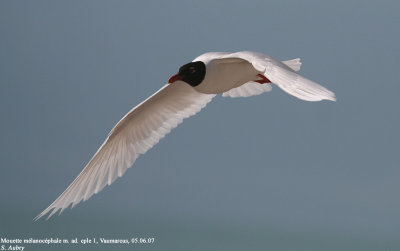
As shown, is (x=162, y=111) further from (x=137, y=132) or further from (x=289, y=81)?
(x=289, y=81)

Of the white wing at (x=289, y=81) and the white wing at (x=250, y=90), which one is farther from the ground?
the white wing at (x=250, y=90)

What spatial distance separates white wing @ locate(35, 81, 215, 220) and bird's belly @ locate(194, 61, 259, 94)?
Answer: 0.50 meters

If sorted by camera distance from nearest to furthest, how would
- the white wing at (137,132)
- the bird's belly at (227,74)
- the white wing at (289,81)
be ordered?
the white wing at (289,81), the bird's belly at (227,74), the white wing at (137,132)

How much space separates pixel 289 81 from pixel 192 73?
1477mm

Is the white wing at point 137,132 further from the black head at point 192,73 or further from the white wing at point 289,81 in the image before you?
the white wing at point 289,81

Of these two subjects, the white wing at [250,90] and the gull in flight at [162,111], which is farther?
the white wing at [250,90]

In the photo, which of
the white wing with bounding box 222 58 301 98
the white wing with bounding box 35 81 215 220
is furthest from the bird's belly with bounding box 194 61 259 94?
the white wing with bounding box 222 58 301 98

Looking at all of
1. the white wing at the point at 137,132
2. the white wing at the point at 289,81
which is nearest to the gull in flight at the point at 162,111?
the white wing at the point at 137,132

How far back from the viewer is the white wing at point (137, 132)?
4.86 m

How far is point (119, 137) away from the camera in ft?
16.6

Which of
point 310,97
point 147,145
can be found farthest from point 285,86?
point 147,145

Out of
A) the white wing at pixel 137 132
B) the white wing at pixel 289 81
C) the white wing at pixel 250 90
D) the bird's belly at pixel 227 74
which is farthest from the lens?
the white wing at pixel 250 90

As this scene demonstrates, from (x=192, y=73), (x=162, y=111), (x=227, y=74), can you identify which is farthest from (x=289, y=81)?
(x=162, y=111)

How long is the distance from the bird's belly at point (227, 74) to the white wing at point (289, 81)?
1.96ft
